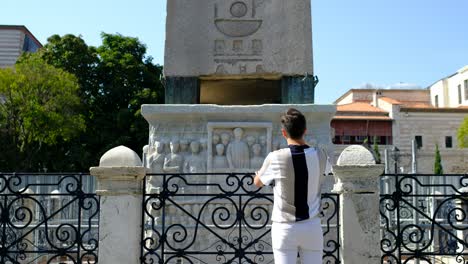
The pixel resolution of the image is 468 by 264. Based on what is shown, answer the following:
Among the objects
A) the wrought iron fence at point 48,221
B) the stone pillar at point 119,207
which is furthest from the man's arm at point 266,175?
the wrought iron fence at point 48,221

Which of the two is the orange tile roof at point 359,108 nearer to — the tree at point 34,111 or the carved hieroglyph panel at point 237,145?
the tree at point 34,111

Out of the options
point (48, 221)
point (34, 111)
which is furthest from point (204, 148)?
point (34, 111)

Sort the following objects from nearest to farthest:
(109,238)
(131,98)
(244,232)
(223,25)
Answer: (109,238) → (244,232) → (223,25) → (131,98)

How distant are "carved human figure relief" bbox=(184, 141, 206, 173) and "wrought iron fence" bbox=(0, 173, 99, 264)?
1521mm

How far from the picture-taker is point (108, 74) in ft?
92.0

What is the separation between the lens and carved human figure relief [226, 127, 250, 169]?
26.0ft

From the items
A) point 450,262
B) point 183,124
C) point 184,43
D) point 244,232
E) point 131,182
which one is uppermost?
point 184,43

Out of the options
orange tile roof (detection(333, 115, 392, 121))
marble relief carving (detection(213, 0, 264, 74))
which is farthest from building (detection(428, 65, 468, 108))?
marble relief carving (detection(213, 0, 264, 74))

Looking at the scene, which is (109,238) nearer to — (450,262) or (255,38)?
(255,38)

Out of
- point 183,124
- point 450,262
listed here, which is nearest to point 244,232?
point 183,124

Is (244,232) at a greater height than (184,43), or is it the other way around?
(184,43)

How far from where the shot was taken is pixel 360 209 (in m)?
4.88

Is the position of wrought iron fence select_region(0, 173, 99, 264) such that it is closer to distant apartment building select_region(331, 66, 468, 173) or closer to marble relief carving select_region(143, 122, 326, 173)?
marble relief carving select_region(143, 122, 326, 173)

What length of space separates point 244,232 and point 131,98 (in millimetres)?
20540
